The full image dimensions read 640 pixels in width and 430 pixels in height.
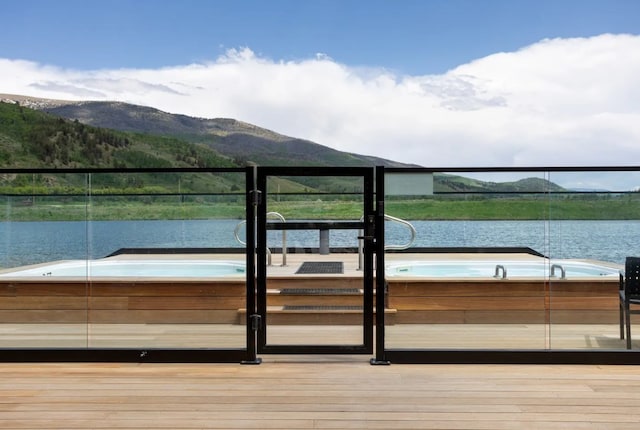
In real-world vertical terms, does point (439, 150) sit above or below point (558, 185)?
above

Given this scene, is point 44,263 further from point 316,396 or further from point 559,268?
point 559,268

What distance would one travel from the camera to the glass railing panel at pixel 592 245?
12.9 ft

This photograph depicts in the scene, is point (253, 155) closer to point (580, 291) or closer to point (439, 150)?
point (439, 150)

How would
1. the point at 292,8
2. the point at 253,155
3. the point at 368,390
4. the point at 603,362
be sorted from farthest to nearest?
the point at 253,155, the point at 292,8, the point at 603,362, the point at 368,390

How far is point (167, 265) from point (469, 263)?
2.15 metres

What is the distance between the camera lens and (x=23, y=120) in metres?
46.3

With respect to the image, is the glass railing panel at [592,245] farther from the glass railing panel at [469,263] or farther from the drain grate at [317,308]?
the drain grate at [317,308]

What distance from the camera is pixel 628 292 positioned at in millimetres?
3928

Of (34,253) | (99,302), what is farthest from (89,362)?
(34,253)

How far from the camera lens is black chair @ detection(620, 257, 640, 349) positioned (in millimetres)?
3908

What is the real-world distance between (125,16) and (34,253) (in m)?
34.9

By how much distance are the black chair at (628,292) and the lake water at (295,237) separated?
7 cm

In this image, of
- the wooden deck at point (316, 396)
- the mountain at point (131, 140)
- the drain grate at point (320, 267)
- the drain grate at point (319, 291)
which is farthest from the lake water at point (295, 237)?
the mountain at point (131, 140)

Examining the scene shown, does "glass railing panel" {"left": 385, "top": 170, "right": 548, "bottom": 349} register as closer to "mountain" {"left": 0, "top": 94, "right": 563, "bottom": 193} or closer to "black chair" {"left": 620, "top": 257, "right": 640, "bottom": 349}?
"black chair" {"left": 620, "top": 257, "right": 640, "bottom": 349}
